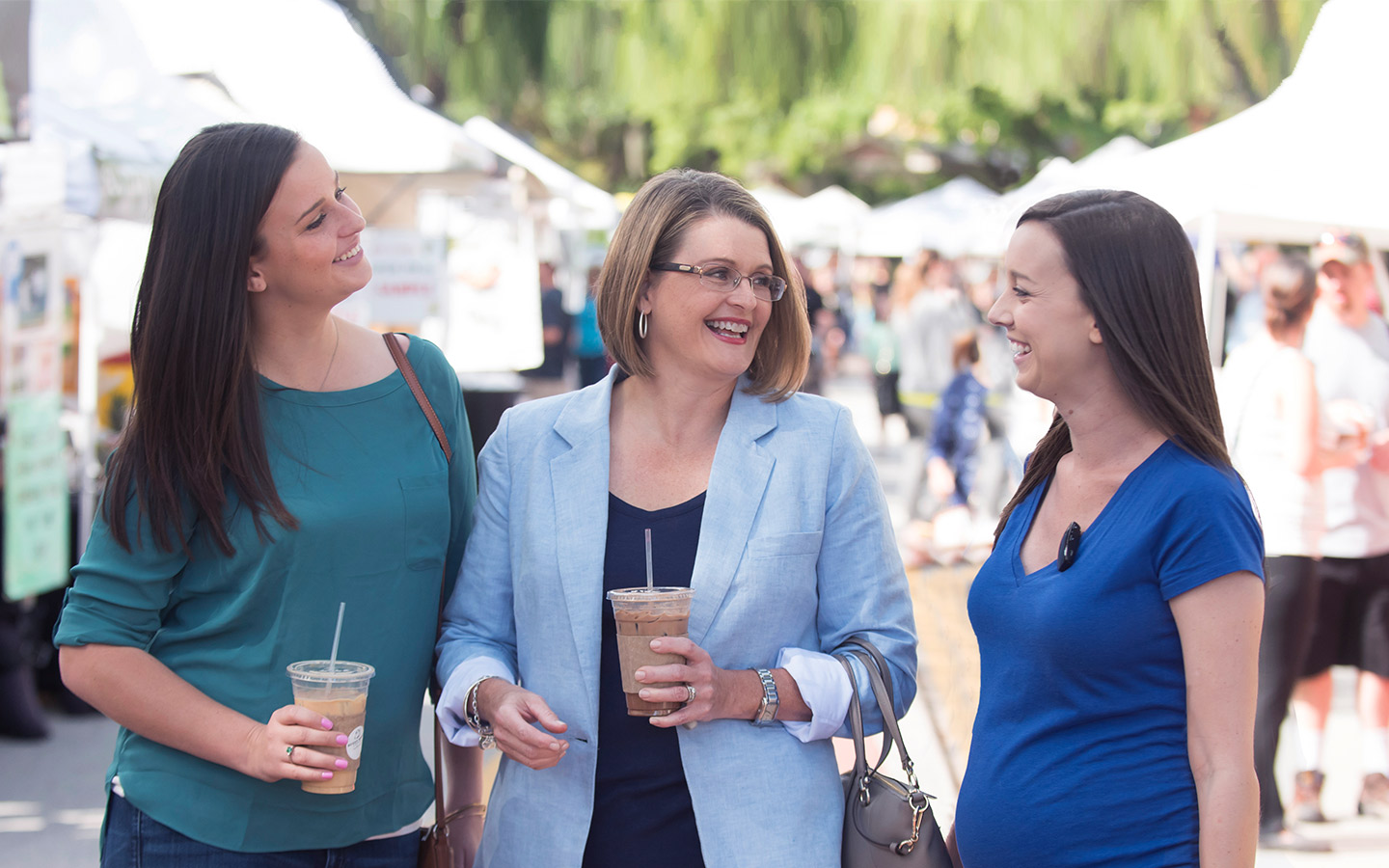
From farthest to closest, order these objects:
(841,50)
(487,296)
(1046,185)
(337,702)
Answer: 1. (841,50)
2. (1046,185)
3. (487,296)
4. (337,702)

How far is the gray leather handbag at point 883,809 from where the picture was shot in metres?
1.99

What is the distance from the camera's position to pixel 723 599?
2.05m

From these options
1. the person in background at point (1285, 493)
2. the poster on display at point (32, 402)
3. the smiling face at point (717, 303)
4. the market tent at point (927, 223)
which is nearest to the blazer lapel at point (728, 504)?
the smiling face at point (717, 303)

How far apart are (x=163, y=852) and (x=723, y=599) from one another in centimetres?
100

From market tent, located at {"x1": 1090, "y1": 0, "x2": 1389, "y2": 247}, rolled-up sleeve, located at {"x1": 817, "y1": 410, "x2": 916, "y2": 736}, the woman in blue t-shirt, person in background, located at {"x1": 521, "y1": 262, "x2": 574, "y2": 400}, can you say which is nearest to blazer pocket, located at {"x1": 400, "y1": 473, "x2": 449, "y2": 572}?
rolled-up sleeve, located at {"x1": 817, "y1": 410, "x2": 916, "y2": 736}

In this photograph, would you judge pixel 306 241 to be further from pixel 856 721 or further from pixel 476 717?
pixel 856 721

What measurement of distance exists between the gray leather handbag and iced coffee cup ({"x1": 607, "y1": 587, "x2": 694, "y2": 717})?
0.33m

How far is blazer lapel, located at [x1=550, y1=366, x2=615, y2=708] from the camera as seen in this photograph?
207 cm

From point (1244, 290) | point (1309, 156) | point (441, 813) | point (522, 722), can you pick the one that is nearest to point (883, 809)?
point (522, 722)

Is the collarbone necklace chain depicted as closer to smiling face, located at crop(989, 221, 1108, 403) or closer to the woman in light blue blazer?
the woman in light blue blazer

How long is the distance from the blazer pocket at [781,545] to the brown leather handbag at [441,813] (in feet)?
1.92

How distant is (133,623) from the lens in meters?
1.95

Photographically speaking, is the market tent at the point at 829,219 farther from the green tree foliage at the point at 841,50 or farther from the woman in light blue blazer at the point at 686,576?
the woman in light blue blazer at the point at 686,576

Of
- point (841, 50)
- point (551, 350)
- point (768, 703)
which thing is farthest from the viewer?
point (841, 50)
